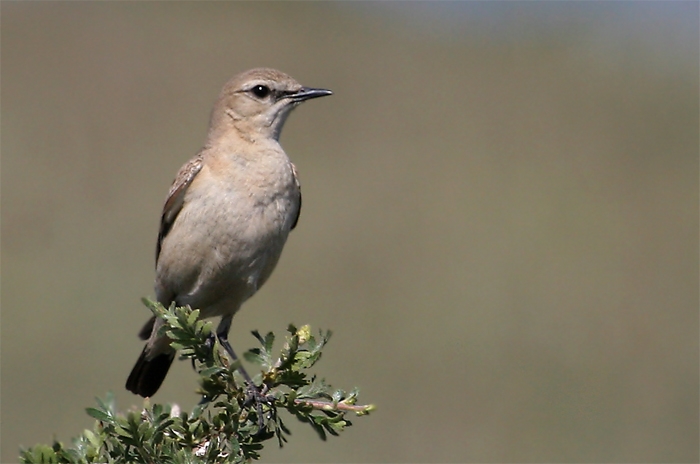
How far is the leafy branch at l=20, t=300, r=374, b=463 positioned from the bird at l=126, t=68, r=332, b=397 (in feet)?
4.93

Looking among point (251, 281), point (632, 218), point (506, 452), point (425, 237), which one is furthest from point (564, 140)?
point (251, 281)

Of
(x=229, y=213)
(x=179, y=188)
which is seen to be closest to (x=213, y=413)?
(x=229, y=213)

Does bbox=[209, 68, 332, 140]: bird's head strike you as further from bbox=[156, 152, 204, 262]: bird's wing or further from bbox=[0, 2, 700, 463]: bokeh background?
bbox=[0, 2, 700, 463]: bokeh background

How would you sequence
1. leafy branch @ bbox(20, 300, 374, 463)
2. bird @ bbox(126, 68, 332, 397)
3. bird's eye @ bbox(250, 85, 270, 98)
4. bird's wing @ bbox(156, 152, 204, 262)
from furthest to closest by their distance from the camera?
bird's eye @ bbox(250, 85, 270, 98) < bird's wing @ bbox(156, 152, 204, 262) < bird @ bbox(126, 68, 332, 397) < leafy branch @ bbox(20, 300, 374, 463)

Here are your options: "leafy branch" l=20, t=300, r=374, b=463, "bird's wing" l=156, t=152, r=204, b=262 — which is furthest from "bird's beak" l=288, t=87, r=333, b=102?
"leafy branch" l=20, t=300, r=374, b=463

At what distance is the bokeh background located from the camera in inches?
438

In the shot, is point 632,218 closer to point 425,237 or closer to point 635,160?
point 635,160

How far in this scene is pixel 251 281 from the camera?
5473 millimetres

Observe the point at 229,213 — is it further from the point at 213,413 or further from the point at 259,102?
the point at 213,413

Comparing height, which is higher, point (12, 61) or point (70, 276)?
point (12, 61)

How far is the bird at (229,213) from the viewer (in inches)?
210

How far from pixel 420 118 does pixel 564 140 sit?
328cm

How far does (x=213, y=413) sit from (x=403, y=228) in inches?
478

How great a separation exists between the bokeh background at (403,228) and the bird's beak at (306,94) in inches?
201
